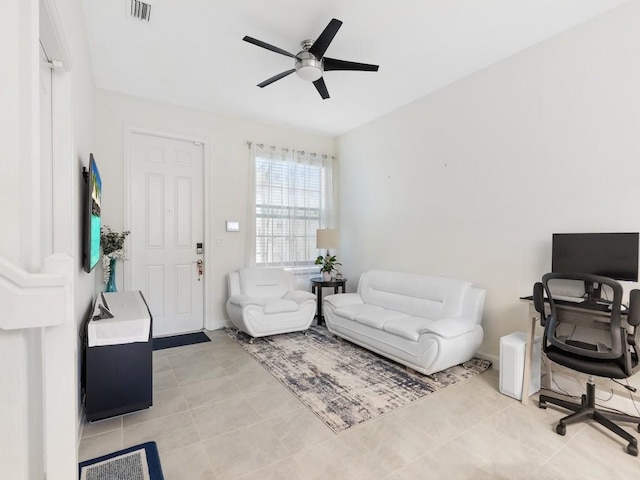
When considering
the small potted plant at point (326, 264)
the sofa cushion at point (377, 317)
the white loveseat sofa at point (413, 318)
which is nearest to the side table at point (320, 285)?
the small potted plant at point (326, 264)

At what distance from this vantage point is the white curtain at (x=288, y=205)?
477 centimetres

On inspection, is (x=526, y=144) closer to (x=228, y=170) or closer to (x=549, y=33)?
(x=549, y=33)

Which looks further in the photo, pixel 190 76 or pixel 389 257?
pixel 389 257

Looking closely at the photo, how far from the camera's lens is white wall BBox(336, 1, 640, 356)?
8.13ft

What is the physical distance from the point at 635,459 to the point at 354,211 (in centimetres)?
387

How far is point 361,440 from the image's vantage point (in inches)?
81.2

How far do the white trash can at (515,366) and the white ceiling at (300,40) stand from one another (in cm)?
253

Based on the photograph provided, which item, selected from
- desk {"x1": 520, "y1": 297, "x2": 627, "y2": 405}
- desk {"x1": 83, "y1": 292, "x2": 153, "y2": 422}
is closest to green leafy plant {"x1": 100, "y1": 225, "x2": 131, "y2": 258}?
desk {"x1": 83, "y1": 292, "x2": 153, "y2": 422}

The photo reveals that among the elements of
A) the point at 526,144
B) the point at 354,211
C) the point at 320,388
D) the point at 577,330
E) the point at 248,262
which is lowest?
the point at 320,388

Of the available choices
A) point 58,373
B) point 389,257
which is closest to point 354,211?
point 389,257

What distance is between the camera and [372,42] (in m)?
2.86

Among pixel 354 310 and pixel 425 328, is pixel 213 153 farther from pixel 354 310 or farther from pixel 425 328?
pixel 425 328

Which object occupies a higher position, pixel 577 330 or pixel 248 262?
pixel 248 262

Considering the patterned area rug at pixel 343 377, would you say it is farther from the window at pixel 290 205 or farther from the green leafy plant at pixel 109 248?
the green leafy plant at pixel 109 248
